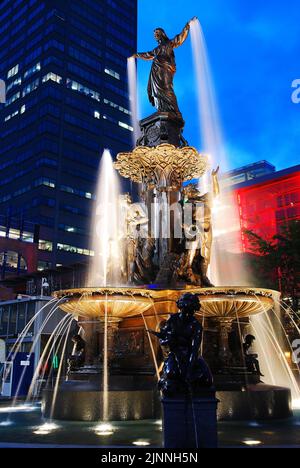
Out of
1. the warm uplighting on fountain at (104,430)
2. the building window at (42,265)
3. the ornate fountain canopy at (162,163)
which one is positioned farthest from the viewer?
the building window at (42,265)

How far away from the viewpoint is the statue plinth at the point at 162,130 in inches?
580

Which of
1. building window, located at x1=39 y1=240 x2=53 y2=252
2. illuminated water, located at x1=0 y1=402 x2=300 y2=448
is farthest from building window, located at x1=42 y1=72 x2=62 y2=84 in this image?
illuminated water, located at x1=0 y1=402 x2=300 y2=448

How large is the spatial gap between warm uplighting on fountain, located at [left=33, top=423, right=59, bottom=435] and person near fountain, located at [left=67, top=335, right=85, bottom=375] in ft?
8.24

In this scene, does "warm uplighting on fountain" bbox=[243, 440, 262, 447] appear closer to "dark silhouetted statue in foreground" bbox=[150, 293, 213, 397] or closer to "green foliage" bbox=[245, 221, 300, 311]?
"dark silhouetted statue in foreground" bbox=[150, 293, 213, 397]

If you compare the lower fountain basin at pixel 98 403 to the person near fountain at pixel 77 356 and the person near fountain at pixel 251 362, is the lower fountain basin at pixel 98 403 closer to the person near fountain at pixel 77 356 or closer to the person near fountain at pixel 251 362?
the person near fountain at pixel 77 356

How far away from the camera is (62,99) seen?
93.2 meters

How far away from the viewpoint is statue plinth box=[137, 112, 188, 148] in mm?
14727

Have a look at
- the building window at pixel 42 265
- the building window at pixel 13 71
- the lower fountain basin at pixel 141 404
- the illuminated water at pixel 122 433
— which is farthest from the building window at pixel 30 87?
the illuminated water at pixel 122 433

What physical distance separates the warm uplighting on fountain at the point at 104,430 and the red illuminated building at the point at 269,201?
41.1 m

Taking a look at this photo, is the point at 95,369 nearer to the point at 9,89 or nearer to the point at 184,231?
the point at 184,231

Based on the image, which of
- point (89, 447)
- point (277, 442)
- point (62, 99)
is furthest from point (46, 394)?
point (62, 99)

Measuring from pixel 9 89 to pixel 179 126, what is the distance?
97.4 metres

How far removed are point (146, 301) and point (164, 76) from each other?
831 centimetres

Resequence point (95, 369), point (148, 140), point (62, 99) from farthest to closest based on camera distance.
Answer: point (62, 99) → point (148, 140) → point (95, 369)
